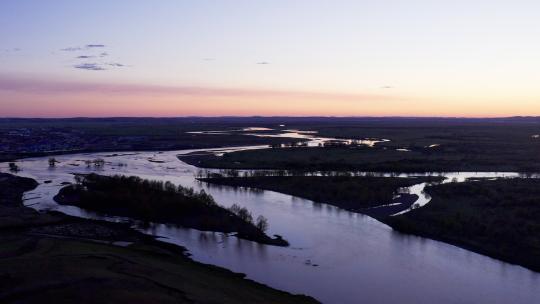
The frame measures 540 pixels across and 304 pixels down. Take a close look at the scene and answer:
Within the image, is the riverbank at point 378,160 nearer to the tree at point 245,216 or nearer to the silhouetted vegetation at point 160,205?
the silhouetted vegetation at point 160,205

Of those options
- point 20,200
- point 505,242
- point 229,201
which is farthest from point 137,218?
point 505,242

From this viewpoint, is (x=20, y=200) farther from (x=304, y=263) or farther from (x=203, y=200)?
(x=304, y=263)

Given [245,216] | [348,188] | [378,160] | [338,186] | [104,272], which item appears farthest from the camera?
[378,160]

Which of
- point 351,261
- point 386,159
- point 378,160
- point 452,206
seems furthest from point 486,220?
point 386,159

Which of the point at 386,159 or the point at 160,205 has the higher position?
the point at 386,159

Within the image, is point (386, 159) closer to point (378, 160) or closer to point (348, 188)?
point (378, 160)

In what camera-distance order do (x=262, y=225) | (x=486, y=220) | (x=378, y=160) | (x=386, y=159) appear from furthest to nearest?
(x=386, y=159)
(x=378, y=160)
(x=486, y=220)
(x=262, y=225)

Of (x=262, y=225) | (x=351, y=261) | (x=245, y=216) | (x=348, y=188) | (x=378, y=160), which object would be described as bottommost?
(x=351, y=261)

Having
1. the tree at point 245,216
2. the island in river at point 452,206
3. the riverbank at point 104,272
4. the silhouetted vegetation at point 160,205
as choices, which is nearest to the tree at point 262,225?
the silhouetted vegetation at point 160,205

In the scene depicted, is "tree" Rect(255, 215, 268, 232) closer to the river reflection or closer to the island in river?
the river reflection
